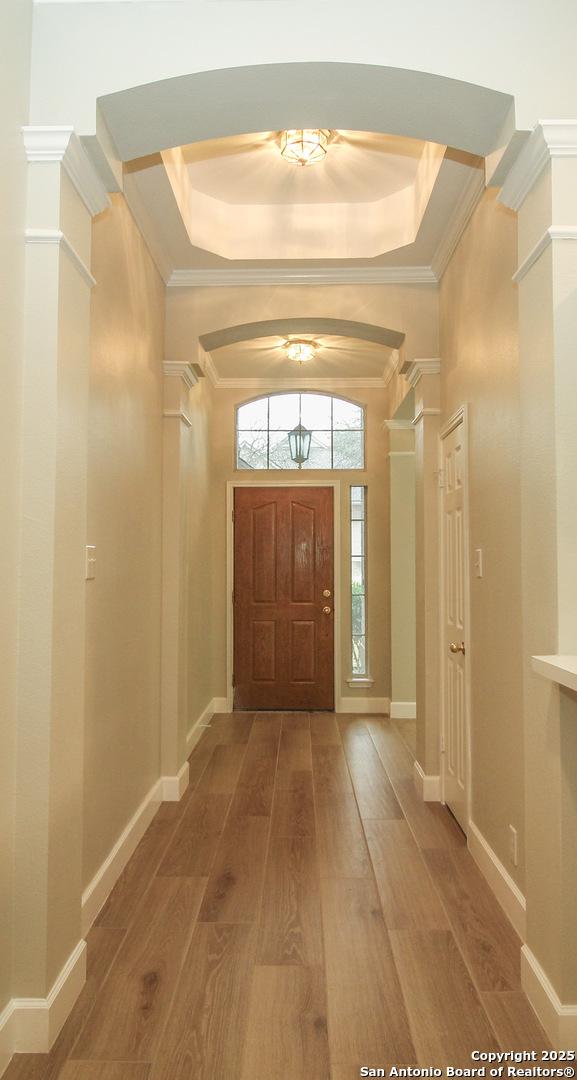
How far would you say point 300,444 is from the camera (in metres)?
6.30

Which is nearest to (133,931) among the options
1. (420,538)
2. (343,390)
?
(420,538)

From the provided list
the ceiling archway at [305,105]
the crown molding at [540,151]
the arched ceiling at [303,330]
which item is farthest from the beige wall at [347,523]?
the crown molding at [540,151]

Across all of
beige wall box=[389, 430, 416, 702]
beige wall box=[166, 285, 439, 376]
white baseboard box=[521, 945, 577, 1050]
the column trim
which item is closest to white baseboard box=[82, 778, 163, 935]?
white baseboard box=[521, 945, 577, 1050]

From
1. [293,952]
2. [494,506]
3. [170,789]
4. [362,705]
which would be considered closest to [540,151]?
[494,506]

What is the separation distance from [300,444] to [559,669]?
15.8 ft

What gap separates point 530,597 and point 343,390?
4506 millimetres

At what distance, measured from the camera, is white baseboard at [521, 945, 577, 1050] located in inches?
70.4

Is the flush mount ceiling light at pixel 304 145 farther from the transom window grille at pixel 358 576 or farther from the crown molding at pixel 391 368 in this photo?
the transom window grille at pixel 358 576

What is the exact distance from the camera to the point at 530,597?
6.75ft

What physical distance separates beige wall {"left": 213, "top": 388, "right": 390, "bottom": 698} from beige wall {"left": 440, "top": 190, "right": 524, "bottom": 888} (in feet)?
9.50

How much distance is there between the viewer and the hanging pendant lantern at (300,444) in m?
6.30

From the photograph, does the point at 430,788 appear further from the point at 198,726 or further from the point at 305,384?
the point at 305,384

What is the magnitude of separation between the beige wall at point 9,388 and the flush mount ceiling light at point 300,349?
11.4ft

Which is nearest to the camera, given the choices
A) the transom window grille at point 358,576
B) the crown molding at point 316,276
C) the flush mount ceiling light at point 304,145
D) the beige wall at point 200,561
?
the flush mount ceiling light at point 304,145
